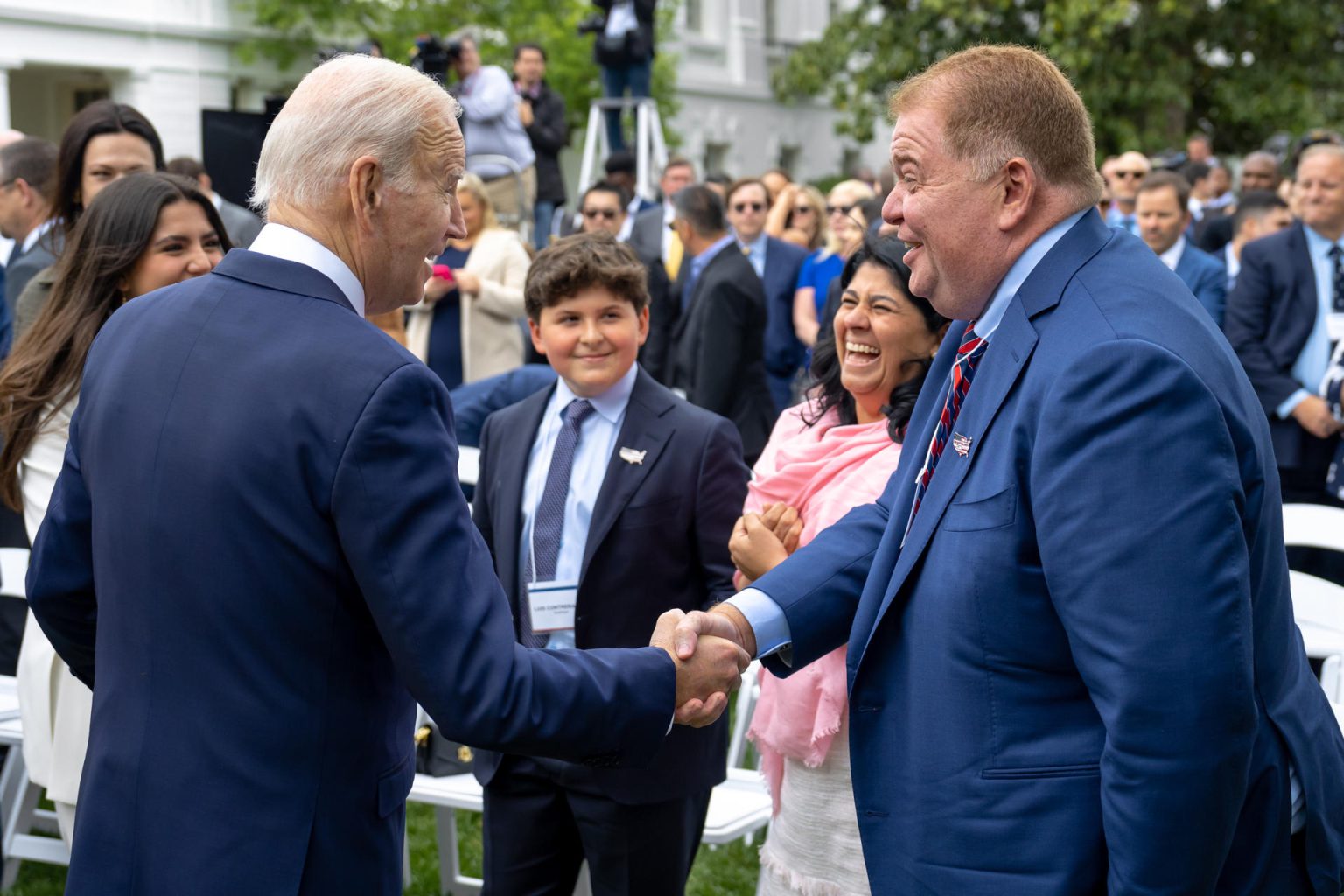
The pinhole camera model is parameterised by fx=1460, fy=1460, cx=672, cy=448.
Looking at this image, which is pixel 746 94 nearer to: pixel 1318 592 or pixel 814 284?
pixel 814 284

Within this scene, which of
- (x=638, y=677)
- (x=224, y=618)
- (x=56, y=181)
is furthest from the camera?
(x=56, y=181)

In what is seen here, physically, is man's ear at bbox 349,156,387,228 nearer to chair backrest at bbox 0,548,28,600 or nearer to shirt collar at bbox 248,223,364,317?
shirt collar at bbox 248,223,364,317

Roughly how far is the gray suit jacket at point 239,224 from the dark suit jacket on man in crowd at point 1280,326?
451 centimetres

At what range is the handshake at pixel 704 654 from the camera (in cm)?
270

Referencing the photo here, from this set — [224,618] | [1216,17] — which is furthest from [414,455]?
[1216,17]

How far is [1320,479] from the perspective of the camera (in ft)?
22.4

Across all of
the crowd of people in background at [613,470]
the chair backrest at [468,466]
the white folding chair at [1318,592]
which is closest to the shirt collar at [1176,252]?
the white folding chair at [1318,592]

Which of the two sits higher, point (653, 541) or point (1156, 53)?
point (1156, 53)

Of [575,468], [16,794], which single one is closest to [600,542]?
[575,468]

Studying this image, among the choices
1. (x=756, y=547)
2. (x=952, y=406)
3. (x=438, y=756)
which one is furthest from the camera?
(x=438, y=756)

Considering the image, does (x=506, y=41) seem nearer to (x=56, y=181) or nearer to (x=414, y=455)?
(x=56, y=181)

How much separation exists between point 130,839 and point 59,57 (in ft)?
62.1

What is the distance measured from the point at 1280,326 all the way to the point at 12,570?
5477mm

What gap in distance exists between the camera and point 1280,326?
681 cm
